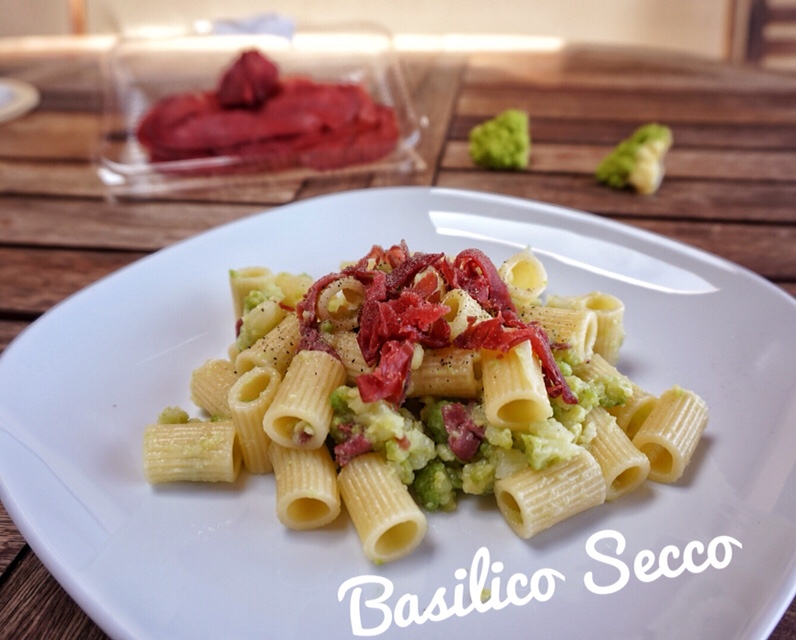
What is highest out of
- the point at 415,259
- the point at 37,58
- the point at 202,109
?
the point at 415,259

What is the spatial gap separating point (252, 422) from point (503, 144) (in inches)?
73.6

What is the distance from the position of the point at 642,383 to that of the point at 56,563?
47.8 inches

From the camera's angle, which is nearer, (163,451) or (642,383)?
(163,451)

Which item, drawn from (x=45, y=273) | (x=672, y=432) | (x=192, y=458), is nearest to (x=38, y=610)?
(x=192, y=458)

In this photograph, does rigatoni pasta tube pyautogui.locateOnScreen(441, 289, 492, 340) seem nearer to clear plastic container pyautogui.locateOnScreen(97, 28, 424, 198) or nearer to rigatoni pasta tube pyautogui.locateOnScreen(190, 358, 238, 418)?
rigatoni pasta tube pyautogui.locateOnScreen(190, 358, 238, 418)

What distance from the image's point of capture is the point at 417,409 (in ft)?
5.39

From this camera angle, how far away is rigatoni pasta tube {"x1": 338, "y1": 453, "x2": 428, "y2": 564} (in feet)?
4.58

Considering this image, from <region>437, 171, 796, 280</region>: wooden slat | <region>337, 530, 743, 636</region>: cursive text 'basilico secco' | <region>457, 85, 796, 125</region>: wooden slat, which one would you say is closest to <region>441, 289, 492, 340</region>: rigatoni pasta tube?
<region>337, 530, 743, 636</region>: cursive text 'basilico secco'

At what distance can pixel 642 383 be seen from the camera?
1.81m

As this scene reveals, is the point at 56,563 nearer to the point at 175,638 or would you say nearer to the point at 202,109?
the point at 175,638

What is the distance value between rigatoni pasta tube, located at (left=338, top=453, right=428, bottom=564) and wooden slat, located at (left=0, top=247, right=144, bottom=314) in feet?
4.30

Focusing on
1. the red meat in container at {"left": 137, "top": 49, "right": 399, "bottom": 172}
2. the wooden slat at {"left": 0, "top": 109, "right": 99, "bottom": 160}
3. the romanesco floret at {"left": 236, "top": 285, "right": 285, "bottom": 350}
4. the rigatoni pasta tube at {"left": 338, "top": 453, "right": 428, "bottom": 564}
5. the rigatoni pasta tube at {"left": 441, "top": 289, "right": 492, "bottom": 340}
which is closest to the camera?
the rigatoni pasta tube at {"left": 338, "top": 453, "right": 428, "bottom": 564}

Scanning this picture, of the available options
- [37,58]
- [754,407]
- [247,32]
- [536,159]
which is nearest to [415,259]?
[754,407]

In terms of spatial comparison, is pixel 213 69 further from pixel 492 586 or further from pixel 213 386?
pixel 492 586
